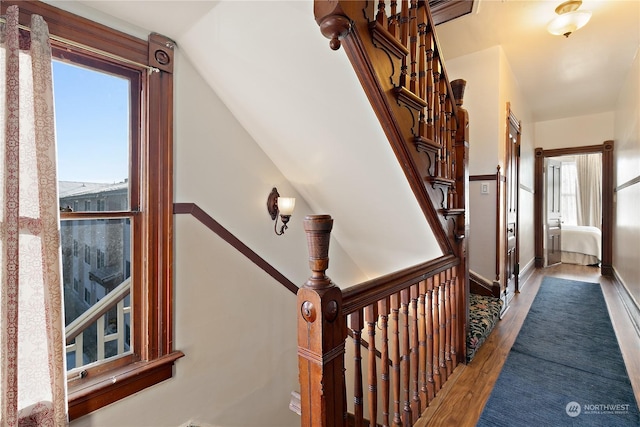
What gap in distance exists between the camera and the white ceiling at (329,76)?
144 cm

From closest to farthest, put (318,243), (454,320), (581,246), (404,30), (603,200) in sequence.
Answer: (318,243), (404,30), (454,320), (603,200), (581,246)

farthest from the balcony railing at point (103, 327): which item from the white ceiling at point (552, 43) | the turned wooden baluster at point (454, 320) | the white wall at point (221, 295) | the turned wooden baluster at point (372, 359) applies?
the white ceiling at point (552, 43)

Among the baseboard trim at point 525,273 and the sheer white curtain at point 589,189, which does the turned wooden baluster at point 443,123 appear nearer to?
the baseboard trim at point 525,273

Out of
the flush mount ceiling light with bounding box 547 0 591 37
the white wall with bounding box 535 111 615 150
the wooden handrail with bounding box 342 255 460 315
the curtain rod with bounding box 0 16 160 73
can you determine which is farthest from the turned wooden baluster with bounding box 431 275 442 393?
the white wall with bounding box 535 111 615 150

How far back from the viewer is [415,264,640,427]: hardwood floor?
1585 millimetres

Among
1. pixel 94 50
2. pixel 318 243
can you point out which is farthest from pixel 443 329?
pixel 94 50

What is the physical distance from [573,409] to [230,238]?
2210 millimetres

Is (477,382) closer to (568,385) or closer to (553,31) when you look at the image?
(568,385)

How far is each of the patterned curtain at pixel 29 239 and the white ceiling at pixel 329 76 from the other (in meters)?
0.43

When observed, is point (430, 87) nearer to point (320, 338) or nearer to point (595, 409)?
point (320, 338)

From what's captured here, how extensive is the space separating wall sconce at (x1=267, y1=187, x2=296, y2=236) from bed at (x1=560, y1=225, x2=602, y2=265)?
20.0ft

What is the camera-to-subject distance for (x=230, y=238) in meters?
2.12

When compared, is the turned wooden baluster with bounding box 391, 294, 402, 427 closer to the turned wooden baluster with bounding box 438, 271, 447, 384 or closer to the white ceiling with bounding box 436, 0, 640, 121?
the turned wooden baluster with bounding box 438, 271, 447, 384

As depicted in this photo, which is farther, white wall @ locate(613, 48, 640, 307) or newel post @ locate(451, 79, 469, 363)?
white wall @ locate(613, 48, 640, 307)
